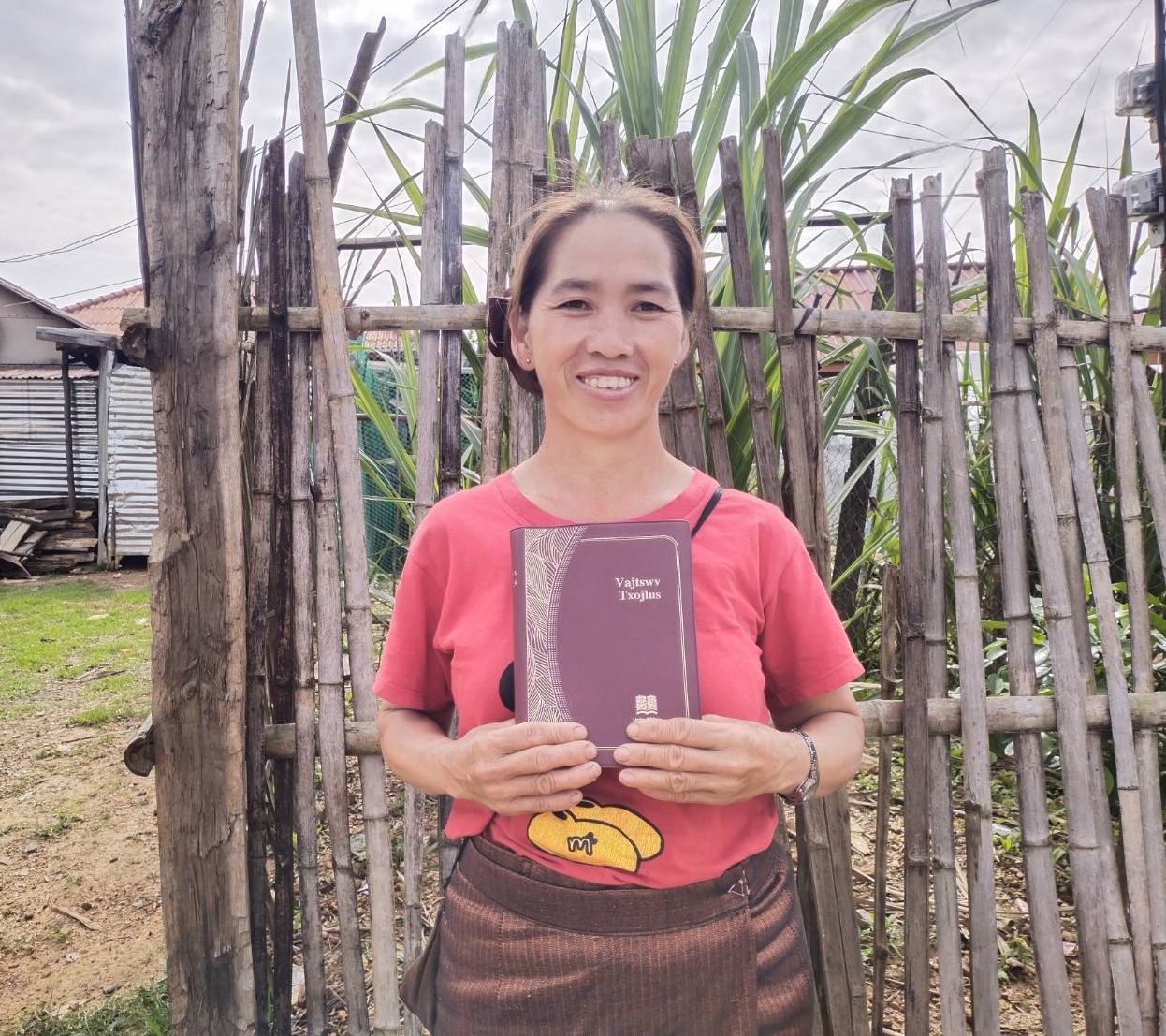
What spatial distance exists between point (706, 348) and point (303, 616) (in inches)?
39.6

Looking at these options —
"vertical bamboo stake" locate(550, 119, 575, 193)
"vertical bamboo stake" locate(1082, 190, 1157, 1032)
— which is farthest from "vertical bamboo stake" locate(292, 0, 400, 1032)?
"vertical bamboo stake" locate(1082, 190, 1157, 1032)

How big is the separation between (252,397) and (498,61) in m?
0.87

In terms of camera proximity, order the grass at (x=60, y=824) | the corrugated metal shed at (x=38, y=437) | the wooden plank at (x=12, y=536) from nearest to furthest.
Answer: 1. the grass at (x=60, y=824)
2. the wooden plank at (x=12, y=536)
3. the corrugated metal shed at (x=38, y=437)

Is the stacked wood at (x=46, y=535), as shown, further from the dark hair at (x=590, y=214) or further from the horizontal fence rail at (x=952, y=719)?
the dark hair at (x=590, y=214)

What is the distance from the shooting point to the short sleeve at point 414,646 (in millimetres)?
1133

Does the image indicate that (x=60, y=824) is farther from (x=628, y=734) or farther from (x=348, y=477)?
(x=628, y=734)

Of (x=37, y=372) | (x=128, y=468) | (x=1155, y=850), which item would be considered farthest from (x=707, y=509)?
(x=37, y=372)

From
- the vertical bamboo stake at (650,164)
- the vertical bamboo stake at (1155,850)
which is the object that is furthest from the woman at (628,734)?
the vertical bamboo stake at (1155,850)

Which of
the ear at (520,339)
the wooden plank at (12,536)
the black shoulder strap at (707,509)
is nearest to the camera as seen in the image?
the black shoulder strap at (707,509)

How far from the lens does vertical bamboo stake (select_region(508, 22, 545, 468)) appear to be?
5.69 ft

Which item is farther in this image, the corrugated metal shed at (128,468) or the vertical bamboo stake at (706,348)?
the corrugated metal shed at (128,468)

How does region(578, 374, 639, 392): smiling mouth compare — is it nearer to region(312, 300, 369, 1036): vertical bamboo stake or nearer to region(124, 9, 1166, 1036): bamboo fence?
region(124, 9, 1166, 1036): bamboo fence

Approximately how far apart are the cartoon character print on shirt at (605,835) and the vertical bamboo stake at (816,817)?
0.88 meters

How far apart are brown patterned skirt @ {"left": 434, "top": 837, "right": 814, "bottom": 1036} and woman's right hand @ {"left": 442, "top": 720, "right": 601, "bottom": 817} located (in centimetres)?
17
